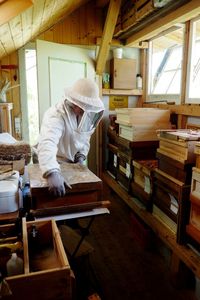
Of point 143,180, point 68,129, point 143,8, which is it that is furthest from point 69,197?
point 143,8

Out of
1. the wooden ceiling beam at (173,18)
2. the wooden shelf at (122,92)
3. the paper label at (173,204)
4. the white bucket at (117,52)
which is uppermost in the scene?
the wooden ceiling beam at (173,18)

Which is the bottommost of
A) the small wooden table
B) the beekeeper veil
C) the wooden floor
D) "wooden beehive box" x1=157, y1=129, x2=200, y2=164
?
the wooden floor

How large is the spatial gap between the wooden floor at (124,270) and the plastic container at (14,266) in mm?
631

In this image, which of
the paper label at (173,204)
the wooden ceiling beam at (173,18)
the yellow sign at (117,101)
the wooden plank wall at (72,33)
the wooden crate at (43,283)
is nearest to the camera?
the wooden crate at (43,283)

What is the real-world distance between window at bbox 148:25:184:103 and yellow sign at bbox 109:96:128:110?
0.37 m

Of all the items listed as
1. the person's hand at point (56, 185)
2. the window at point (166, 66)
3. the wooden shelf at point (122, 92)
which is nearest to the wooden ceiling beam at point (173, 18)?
the window at point (166, 66)

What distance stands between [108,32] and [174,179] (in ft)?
6.49

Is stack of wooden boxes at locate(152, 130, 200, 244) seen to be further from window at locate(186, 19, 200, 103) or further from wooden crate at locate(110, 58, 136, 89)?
wooden crate at locate(110, 58, 136, 89)

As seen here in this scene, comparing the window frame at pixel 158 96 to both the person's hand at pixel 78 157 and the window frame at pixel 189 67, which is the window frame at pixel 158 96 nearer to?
the window frame at pixel 189 67

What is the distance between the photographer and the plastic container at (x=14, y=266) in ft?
3.27

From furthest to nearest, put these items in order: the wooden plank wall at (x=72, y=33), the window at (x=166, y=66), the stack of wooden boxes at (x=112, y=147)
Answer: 1. the wooden plank wall at (x=72, y=33)
2. the stack of wooden boxes at (x=112, y=147)
3. the window at (x=166, y=66)

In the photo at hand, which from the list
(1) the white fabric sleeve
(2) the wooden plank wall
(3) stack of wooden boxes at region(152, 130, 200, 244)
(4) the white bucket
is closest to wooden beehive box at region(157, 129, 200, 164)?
(3) stack of wooden boxes at region(152, 130, 200, 244)

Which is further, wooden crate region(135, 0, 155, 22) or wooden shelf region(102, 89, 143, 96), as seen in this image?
wooden shelf region(102, 89, 143, 96)

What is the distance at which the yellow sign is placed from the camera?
357cm
